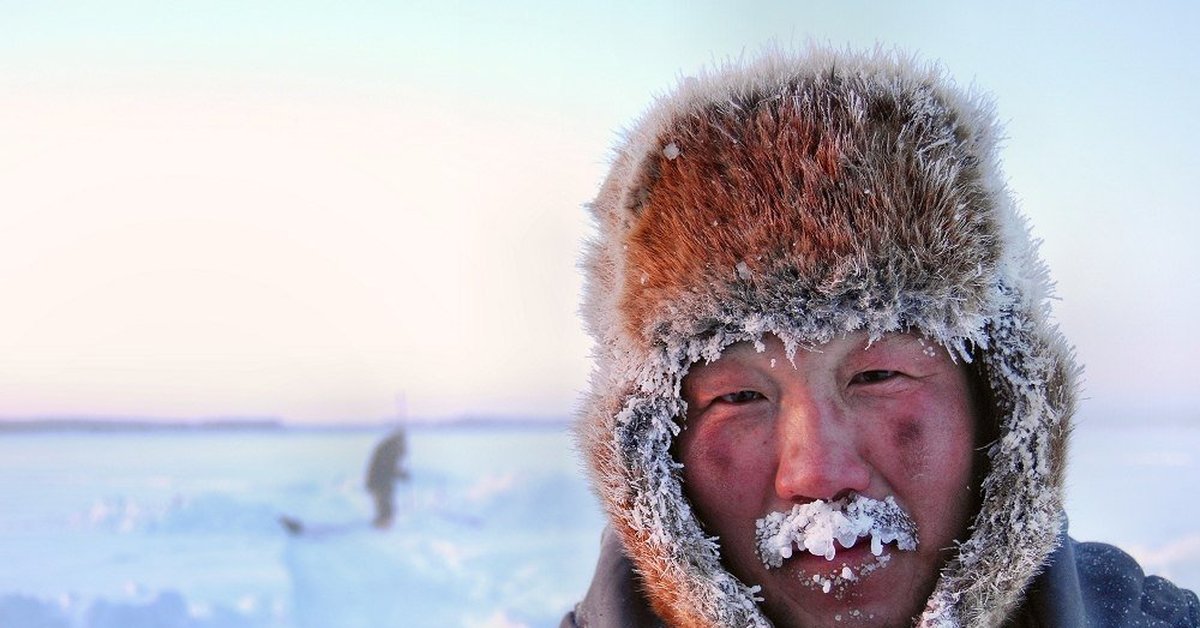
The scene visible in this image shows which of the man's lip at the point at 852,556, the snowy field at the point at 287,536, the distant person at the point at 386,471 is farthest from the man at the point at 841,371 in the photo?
the distant person at the point at 386,471

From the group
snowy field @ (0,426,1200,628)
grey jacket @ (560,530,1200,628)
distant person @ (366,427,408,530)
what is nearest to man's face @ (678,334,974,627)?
grey jacket @ (560,530,1200,628)

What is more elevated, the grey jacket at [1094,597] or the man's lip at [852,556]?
the man's lip at [852,556]

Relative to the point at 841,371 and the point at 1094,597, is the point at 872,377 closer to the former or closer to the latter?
the point at 841,371

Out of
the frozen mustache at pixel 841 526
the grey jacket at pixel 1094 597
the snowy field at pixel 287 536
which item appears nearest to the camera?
the frozen mustache at pixel 841 526

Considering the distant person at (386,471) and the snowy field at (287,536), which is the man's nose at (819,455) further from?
the distant person at (386,471)

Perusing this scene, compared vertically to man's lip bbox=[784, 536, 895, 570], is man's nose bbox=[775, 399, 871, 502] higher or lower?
higher

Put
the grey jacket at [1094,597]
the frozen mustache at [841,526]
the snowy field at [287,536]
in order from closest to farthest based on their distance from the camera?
the frozen mustache at [841,526], the grey jacket at [1094,597], the snowy field at [287,536]

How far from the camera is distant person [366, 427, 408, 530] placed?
19.3 ft

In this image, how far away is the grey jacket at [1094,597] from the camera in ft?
4.38

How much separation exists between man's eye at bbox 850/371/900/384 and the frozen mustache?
0.15 meters

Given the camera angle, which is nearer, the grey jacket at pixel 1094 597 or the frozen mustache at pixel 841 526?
the frozen mustache at pixel 841 526

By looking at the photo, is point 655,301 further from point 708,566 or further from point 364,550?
point 364,550

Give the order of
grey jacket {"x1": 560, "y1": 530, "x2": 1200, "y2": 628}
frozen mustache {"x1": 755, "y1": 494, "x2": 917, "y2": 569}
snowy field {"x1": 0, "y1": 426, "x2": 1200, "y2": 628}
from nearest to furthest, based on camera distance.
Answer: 1. frozen mustache {"x1": 755, "y1": 494, "x2": 917, "y2": 569}
2. grey jacket {"x1": 560, "y1": 530, "x2": 1200, "y2": 628}
3. snowy field {"x1": 0, "y1": 426, "x2": 1200, "y2": 628}

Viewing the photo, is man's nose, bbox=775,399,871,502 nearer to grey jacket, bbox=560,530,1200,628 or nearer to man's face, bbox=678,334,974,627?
man's face, bbox=678,334,974,627
